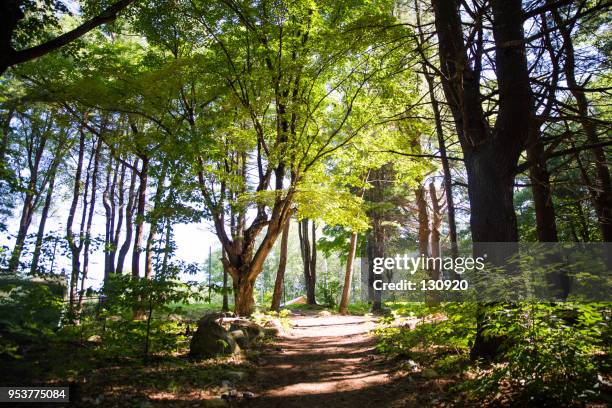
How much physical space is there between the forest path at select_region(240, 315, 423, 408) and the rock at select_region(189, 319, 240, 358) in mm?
721

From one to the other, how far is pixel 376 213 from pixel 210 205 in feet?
35.9

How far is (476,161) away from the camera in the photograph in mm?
5188

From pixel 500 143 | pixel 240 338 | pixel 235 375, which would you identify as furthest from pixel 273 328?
pixel 500 143

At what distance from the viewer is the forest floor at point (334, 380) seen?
4.75 meters

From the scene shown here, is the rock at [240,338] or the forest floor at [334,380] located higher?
the rock at [240,338]

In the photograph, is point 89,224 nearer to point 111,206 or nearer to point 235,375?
point 111,206

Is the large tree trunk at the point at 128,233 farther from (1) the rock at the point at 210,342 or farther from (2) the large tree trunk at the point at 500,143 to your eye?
(2) the large tree trunk at the point at 500,143

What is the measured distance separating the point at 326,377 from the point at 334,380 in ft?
0.86

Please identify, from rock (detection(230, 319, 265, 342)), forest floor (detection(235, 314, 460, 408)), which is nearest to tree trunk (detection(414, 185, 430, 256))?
forest floor (detection(235, 314, 460, 408))

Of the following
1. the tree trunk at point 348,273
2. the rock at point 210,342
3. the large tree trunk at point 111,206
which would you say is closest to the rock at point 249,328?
the rock at point 210,342

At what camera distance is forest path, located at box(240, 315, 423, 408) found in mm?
4883

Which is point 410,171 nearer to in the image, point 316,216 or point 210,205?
point 316,216

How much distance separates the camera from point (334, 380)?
5969 millimetres

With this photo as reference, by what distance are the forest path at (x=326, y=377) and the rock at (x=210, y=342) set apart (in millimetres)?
721
